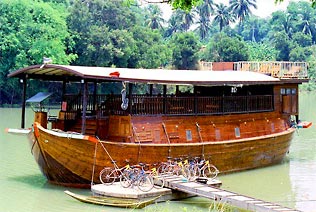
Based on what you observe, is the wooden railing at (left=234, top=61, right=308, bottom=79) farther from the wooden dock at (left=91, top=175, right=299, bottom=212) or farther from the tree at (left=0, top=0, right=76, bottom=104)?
the tree at (left=0, top=0, right=76, bottom=104)

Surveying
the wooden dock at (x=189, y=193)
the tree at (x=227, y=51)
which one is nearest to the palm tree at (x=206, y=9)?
the tree at (x=227, y=51)

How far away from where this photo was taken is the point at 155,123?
13539 millimetres

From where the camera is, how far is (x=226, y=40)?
165 feet

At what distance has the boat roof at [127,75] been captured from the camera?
483 inches

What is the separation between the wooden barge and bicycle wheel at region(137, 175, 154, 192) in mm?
937

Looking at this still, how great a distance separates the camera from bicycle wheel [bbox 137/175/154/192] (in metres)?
11.6

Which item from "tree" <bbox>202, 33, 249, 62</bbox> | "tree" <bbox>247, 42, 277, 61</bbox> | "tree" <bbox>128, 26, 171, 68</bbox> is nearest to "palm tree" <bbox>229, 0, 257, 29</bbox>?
"tree" <bbox>247, 42, 277, 61</bbox>

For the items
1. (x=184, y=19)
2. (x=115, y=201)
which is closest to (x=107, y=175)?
(x=115, y=201)

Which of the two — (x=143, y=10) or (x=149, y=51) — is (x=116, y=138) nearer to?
(x=149, y=51)

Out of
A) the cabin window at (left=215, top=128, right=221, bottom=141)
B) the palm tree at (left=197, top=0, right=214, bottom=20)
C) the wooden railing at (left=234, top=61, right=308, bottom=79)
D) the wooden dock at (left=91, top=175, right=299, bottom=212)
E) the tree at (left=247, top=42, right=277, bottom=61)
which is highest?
the palm tree at (left=197, top=0, right=214, bottom=20)

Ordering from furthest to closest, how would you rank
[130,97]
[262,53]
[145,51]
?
1. [262,53]
2. [145,51]
3. [130,97]

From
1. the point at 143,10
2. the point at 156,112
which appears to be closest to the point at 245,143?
the point at 156,112

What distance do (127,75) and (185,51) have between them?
110 ft

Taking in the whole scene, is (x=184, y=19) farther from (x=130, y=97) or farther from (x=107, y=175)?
(x=107, y=175)
